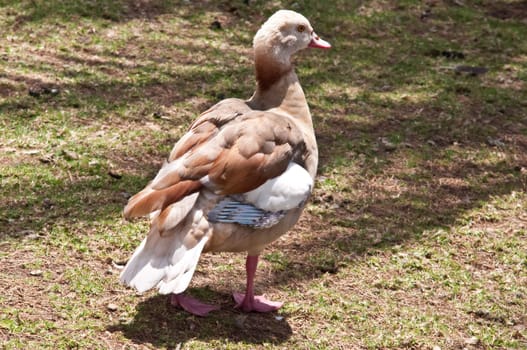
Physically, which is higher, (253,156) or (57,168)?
(253,156)

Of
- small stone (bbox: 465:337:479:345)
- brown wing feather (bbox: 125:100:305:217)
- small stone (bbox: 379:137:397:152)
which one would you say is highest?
brown wing feather (bbox: 125:100:305:217)

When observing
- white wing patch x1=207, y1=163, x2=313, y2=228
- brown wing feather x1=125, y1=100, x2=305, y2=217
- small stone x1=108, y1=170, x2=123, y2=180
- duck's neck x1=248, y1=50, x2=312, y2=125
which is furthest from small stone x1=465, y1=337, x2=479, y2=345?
small stone x1=108, y1=170, x2=123, y2=180

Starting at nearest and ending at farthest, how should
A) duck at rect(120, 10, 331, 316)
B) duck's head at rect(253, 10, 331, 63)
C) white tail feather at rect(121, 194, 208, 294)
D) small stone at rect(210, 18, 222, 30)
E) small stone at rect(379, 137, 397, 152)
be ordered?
white tail feather at rect(121, 194, 208, 294) → duck at rect(120, 10, 331, 316) → duck's head at rect(253, 10, 331, 63) → small stone at rect(379, 137, 397, 152) → small stone at rect(210, 18, 222, 30)

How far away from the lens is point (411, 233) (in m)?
5.50

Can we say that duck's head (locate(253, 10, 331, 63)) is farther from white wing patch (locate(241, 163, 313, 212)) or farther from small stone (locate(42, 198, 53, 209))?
small stone (locate(42, 198, 53, 209))

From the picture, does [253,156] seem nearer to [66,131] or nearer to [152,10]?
[66,131]

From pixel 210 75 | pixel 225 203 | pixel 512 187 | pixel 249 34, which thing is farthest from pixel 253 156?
pixel 249 34

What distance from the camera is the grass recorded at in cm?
430

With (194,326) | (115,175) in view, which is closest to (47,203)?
(115,175)

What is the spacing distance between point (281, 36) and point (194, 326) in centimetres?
176

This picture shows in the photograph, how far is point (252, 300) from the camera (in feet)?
14.4

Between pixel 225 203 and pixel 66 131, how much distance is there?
2640 mm

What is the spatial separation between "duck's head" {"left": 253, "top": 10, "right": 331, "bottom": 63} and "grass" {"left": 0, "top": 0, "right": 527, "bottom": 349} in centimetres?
132

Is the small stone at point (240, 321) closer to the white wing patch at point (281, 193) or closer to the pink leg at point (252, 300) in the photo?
the pink leg at point (252, 300)
